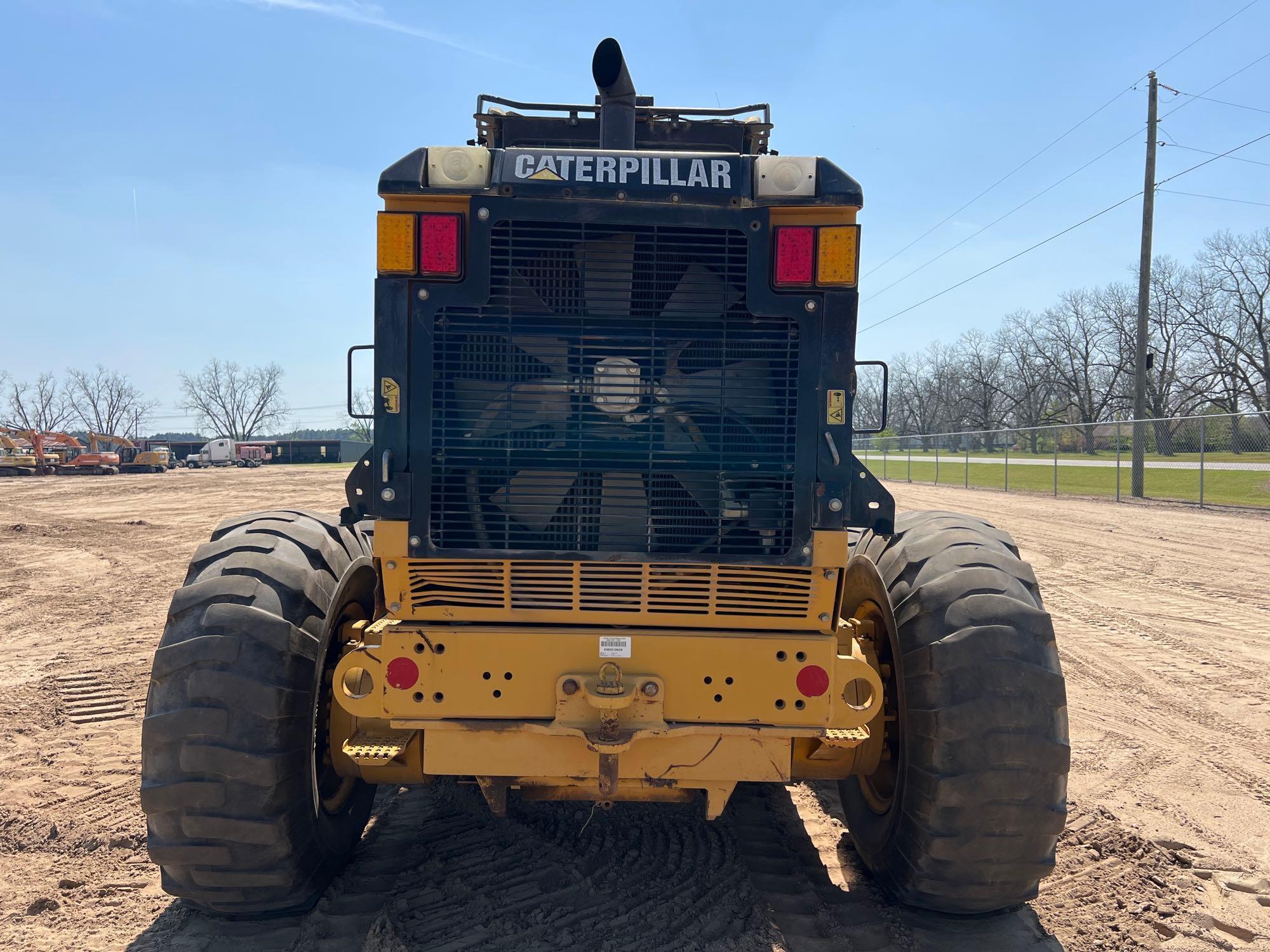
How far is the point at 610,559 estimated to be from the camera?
2.96 meters

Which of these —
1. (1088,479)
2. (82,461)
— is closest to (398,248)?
(1088,479)

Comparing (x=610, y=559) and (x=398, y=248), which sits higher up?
(x=398, y=248)

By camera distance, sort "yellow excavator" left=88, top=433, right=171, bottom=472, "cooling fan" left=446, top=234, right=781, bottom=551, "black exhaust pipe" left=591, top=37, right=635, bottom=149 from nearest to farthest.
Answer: "cooling fan" left=446, top=234, right=781, bottom=551 < "black exhaust pipe" left=591, top=37, right=635, bottom=149 < "yellow excavator" left=88, top=433, right=171, bottom=472

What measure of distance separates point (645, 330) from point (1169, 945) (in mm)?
2986

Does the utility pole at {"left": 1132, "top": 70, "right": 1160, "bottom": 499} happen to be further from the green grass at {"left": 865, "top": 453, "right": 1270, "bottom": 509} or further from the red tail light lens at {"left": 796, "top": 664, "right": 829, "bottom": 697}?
the red tail light lens at {"left": 796, "top": 664, "right": 829, "bottom": 697}

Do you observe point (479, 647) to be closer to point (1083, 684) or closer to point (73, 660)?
point (1083, 684)

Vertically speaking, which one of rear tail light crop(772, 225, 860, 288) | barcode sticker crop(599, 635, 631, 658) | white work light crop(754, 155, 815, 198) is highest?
white work light crop(754, 155, 815, 198)

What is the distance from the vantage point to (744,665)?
293 centimetres

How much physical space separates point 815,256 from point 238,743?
2.63 meters

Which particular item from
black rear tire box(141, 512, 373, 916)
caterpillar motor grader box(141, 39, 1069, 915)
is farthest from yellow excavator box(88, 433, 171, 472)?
caterpillar motor grader box(141, 39, 1069, 915)

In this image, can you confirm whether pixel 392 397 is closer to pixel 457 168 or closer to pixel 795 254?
pixel 457 168

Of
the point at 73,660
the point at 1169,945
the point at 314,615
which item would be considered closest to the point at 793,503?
the point at 314,615

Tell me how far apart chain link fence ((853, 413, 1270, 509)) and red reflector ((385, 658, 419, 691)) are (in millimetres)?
6963

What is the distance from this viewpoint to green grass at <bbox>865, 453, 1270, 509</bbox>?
18.7m
